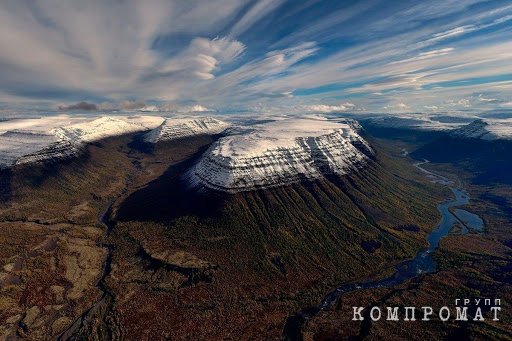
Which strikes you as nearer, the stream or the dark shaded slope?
the stream

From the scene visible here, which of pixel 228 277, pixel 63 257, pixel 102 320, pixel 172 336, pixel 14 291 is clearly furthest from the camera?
pixel 63 257

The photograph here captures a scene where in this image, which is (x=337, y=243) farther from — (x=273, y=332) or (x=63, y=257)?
(x=63, y=257)

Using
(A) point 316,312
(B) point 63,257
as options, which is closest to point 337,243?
(A) point 316,312

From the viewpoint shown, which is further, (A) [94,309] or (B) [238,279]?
(B) [238,279]

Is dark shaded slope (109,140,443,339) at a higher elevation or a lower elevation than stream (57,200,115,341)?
higher

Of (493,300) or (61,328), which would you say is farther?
(493,300)

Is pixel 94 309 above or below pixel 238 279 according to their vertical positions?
below

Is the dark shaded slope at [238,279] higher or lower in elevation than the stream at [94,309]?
higher

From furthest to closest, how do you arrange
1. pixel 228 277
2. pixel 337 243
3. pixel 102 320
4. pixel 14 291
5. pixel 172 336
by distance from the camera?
pixel 337 243, pixel 228 277, pixel 14 291, pixel 102 320, pixel 172 336

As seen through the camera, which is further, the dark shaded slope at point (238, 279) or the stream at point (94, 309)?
the dark shaded slope at point (238, 279)
